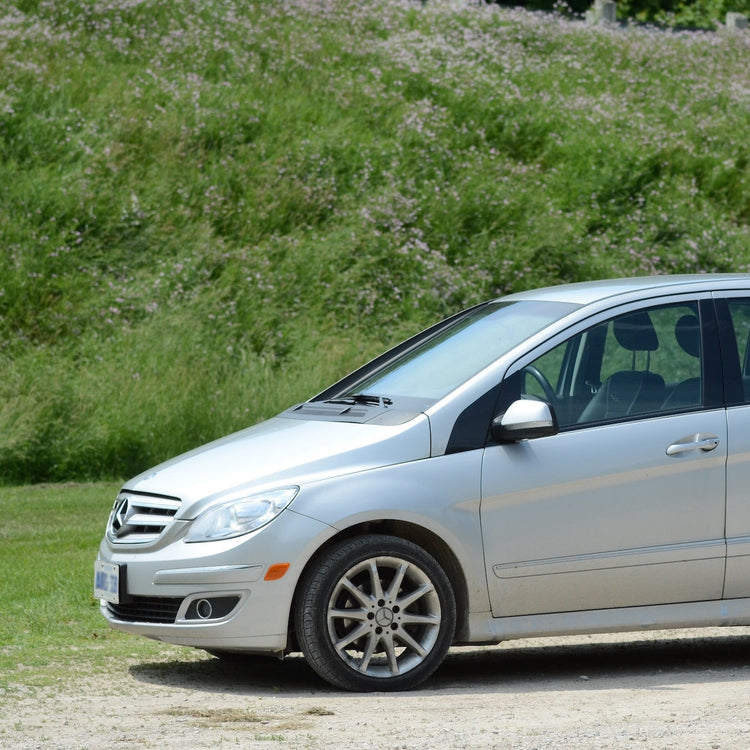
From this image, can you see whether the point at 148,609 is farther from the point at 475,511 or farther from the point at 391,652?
the point at 475,511

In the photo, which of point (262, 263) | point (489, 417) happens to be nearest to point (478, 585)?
point (489, 417)

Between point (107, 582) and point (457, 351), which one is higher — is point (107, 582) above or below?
below

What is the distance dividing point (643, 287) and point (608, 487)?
107cm

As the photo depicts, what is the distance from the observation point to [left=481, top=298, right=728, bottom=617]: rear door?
642 cm

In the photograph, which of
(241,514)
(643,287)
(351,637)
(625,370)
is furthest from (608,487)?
(241,514)

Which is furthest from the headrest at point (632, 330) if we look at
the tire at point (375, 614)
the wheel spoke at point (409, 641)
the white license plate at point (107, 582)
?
the white license plate at point (107, 582)

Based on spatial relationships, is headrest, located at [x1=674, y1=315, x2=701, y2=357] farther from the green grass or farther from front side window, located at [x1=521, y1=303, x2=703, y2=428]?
the green grass

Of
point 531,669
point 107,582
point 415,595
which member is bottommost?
point 531,669

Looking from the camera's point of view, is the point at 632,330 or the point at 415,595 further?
the point at 632,330

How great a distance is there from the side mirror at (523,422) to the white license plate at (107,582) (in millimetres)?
1782

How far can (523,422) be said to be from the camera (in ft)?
20.9

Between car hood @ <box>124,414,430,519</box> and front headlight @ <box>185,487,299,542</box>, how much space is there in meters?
0.04

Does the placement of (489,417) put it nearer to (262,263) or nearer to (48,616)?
(48,616)

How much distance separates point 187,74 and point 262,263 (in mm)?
5752
